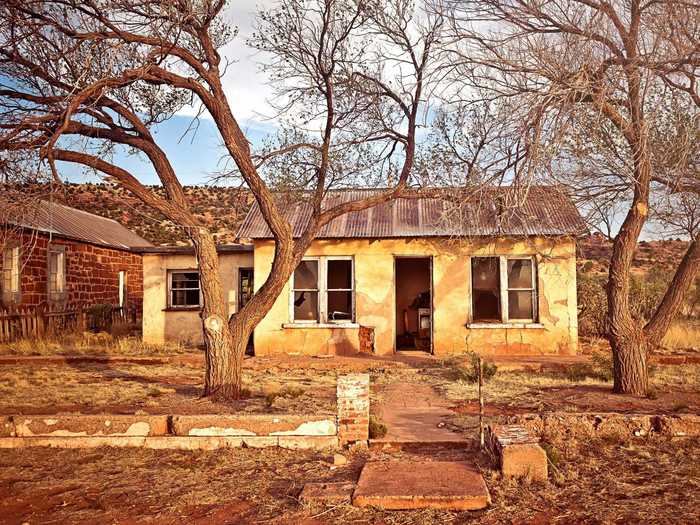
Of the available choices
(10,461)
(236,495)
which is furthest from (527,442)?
(10,461)

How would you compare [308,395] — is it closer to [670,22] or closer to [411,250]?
[411,250]

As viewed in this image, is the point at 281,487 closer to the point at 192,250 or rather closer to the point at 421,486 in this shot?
the point at 421,486

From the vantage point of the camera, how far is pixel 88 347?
51.3 feet

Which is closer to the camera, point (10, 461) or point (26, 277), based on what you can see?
point (10, 461)

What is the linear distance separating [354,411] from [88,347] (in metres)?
10.9

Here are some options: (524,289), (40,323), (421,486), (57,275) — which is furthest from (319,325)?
(57,275)

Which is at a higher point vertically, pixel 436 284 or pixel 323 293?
pixel 436 284

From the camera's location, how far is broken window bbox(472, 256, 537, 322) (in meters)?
14.5

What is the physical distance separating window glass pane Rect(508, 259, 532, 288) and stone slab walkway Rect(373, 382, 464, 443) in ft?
15.8

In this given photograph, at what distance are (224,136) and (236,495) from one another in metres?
5.27

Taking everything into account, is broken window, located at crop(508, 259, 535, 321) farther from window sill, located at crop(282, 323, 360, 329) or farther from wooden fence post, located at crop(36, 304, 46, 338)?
wooden fence post, located at crop(36, 304, 46, 338)

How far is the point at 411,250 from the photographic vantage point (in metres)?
14.6

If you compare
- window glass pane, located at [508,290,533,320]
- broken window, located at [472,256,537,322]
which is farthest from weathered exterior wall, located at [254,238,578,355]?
window glass pane, located at [508,290,533,320]

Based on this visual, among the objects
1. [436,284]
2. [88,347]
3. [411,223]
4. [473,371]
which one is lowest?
[473,371]
